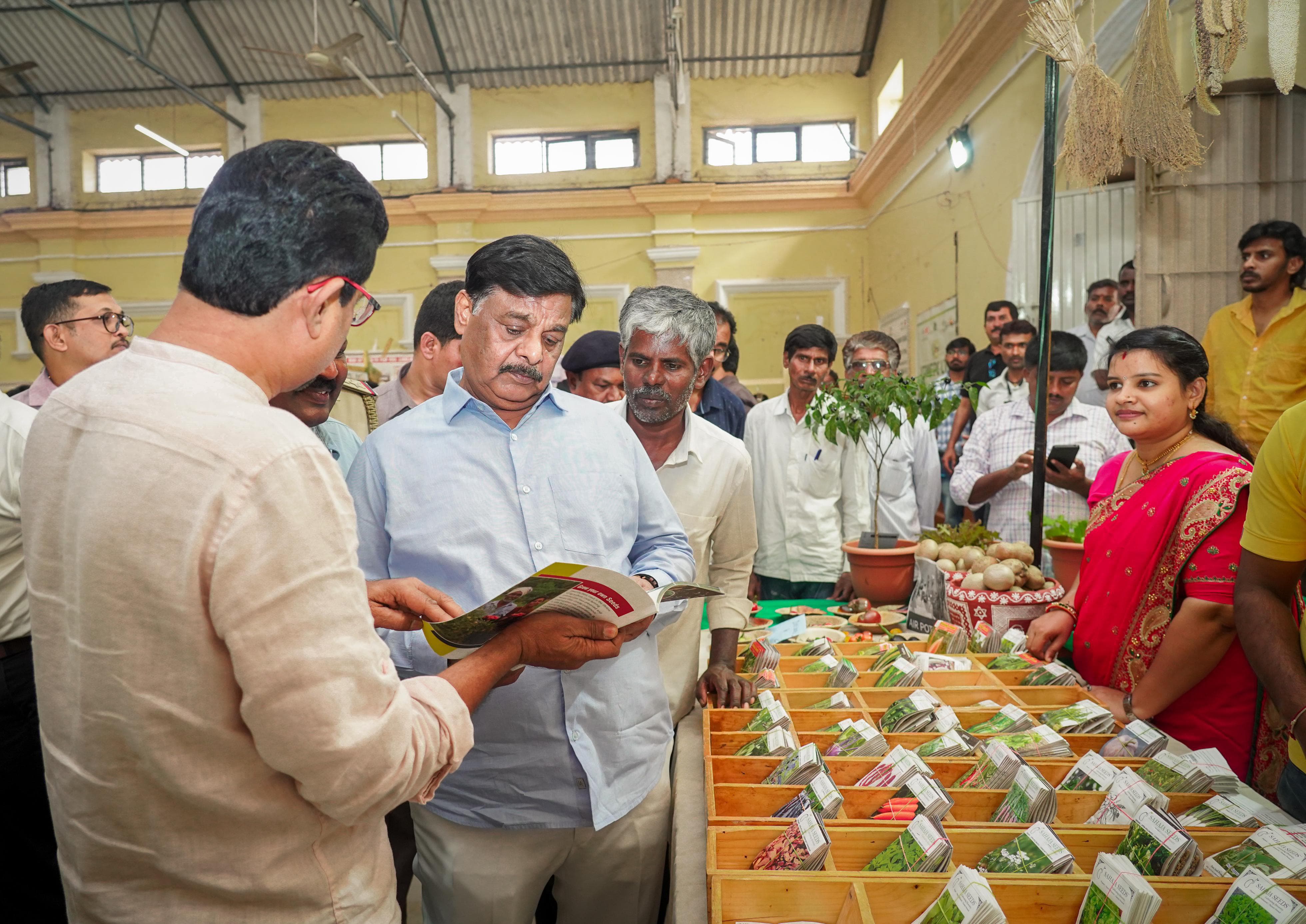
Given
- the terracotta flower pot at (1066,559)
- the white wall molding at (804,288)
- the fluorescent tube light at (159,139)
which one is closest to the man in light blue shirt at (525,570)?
the terracotta flower pot at (1066,559)

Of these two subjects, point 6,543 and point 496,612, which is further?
point 6,543

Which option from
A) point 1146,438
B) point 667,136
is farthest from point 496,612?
point 667,136

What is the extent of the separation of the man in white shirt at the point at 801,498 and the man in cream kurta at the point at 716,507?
1.18 m

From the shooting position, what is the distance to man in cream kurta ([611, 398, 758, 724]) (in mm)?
1978

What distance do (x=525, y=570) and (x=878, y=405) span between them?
154 cm

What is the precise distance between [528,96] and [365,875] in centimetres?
1128

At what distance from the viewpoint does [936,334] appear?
781cm

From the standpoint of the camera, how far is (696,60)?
10.4m

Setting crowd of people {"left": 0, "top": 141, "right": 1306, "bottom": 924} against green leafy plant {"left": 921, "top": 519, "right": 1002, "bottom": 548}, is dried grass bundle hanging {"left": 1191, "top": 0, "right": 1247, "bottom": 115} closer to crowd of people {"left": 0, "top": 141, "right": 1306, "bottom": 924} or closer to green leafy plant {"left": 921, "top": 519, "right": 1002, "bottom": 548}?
crowd of people {"left": 0, "top": 141, "right": 1306, "bottom": 924}

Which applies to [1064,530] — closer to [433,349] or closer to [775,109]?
[433,349]

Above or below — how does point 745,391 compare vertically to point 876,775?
above

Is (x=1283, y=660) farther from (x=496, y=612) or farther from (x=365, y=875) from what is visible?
(x=365, y=875)

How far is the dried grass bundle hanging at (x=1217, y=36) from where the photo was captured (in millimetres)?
1310

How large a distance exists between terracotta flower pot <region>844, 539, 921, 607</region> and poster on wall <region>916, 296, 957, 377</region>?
4.62m
